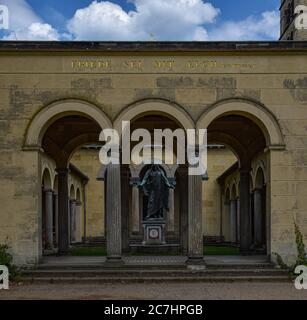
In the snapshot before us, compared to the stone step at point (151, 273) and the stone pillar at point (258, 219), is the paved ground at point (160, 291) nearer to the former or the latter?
the stone step at point (151, 273)

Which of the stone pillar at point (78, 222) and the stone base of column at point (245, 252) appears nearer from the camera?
the stone base of column at point (245, 252)

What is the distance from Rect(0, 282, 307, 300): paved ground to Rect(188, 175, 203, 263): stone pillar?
5.58ft

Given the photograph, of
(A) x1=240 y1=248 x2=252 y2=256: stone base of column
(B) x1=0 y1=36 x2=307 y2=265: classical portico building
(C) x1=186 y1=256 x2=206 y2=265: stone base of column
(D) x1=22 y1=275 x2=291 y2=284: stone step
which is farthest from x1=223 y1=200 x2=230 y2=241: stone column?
(D) x1=22 y1=275 x2=291 y2=284: stone step

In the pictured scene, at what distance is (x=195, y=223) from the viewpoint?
Result: 20.3 metres

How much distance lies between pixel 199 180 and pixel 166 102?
101 inches

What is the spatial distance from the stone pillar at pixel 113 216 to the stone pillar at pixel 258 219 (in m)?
8.84

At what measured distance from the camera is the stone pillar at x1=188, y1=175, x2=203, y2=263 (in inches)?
793

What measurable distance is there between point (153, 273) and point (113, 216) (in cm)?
214

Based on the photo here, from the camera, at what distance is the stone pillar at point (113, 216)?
20.2m

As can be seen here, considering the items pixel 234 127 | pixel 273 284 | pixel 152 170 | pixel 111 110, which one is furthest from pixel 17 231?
pixel 152 170

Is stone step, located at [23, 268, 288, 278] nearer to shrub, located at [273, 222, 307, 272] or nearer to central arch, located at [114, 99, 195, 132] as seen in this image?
shrub, located at [273, 222, 307, 272]

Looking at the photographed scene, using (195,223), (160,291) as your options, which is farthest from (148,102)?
(160,291)

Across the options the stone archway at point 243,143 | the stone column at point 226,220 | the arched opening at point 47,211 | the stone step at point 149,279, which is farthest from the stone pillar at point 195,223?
the stone column at point 226,220

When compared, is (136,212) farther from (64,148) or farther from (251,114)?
(251,114)
